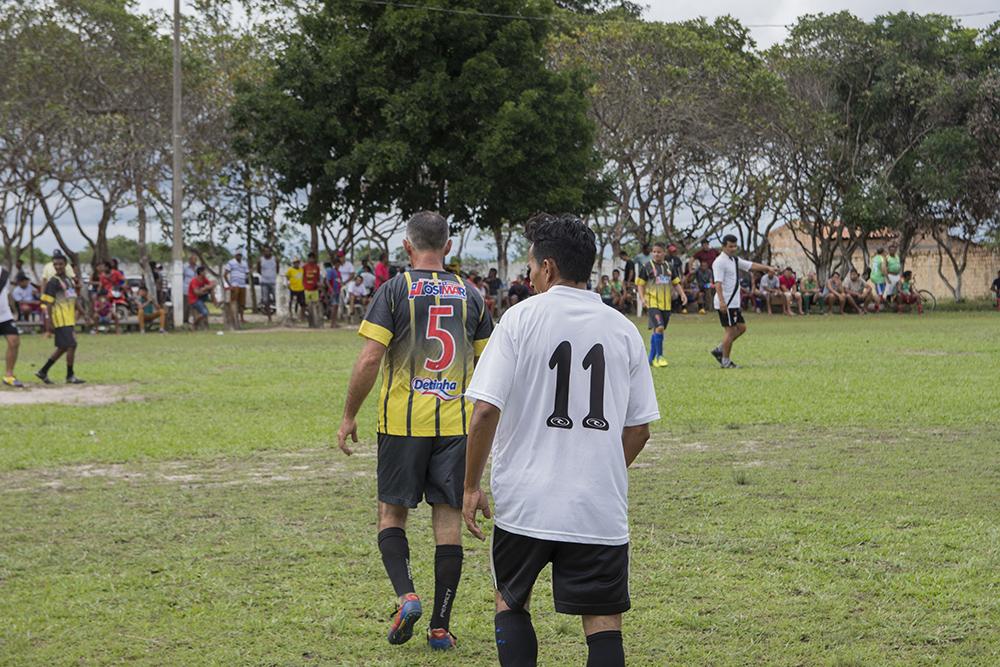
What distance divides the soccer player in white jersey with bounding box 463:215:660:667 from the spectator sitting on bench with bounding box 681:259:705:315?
32.3 metres

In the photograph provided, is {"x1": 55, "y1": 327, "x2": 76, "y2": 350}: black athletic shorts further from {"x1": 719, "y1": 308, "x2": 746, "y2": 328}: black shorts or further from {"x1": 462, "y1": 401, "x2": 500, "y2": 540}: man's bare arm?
{"x1": 462, "y1": 401, "x2": 500, "y2": 540}: man's bare arm

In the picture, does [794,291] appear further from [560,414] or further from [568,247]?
[560,414]

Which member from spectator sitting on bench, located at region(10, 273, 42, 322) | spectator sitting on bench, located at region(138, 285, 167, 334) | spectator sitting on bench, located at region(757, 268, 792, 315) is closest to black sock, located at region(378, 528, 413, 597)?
spectator sitting on bench, located at region(138, 285, 167, 334)

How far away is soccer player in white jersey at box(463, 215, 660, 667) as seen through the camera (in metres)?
3.93

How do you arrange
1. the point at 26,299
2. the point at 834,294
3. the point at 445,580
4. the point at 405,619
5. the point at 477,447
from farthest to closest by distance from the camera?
1. the point at 834,294
2. the point at 26,299
3. the point at 445,580
4. the point at 405,619
5. the point at 477,447

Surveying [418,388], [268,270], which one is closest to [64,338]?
[418,388]

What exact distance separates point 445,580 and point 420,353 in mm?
1016

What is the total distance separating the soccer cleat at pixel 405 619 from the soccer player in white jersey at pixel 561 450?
1.10 meters

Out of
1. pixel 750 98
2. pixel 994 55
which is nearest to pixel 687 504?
pixel 750 98

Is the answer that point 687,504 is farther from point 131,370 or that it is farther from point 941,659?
point 131,370

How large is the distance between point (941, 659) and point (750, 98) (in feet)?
118

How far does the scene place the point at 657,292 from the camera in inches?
728

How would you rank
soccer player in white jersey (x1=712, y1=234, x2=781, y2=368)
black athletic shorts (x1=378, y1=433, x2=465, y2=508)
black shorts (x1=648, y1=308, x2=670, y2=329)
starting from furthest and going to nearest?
black shorts (x1=648, y1=308, x2=670, y2=329) → soccer player in white jersey (x1=712, y1=234, x2=781, y2=368) → black athletic shorts (x1=378, y1=433, x2=465, y2=508)

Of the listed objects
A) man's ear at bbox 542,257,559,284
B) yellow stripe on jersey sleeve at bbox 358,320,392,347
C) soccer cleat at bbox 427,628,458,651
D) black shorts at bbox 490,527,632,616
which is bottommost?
soccer cleat at bbox 427,628,458,651
